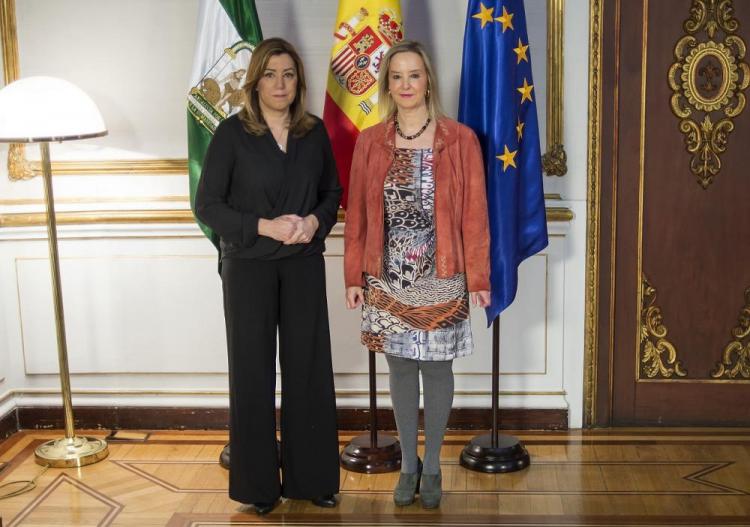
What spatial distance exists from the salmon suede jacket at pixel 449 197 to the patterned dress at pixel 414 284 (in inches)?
1.2

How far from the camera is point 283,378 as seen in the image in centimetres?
346

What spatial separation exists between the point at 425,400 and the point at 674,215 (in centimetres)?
141

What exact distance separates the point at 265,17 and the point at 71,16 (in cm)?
78

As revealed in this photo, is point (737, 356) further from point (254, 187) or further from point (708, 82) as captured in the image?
point (254, 187)

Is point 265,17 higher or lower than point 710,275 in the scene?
higher

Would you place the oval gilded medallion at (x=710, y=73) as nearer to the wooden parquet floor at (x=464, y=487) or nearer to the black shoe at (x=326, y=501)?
the wooden parquet floor at (x=464, y=487)

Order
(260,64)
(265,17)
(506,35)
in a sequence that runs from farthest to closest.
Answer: (265,17), (506,35), (260,64)

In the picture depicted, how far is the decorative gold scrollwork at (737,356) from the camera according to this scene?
4.27 meters

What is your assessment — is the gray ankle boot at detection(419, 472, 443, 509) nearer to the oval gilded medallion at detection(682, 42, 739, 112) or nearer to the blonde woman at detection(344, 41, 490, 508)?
the blonde woman at detection(344, 41, 490, 508)

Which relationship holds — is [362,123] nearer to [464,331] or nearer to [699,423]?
[464,331]

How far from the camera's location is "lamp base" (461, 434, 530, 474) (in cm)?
388

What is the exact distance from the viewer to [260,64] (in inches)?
129

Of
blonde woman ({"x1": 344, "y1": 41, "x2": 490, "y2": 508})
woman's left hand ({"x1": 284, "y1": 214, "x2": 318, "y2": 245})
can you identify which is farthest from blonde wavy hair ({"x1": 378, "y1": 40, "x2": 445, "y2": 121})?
woman's left hand ({"x1": 284, "y1": 214, "x2": 318, "y2": 245})

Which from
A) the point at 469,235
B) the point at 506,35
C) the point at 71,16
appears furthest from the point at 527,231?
the point at 71,16
